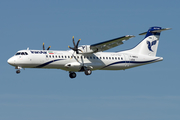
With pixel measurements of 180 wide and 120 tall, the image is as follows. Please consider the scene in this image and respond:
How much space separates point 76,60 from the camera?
38844 mm

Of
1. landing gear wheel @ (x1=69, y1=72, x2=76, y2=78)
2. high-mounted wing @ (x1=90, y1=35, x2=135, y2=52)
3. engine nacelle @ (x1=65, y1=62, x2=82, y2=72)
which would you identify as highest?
high-mounted wing @ (x1=90, y1=35, x2=135, y2=52)

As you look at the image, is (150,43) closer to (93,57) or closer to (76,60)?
(93,57)

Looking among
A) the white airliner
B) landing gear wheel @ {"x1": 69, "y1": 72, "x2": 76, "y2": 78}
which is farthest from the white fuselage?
landing gear wheel @ {"x1": 69, "y1": 72, "x2": 76, "y2": 78}

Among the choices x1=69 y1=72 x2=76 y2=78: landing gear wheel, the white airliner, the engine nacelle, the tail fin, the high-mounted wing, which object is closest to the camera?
the white airliner

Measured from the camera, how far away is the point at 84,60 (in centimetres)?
3934

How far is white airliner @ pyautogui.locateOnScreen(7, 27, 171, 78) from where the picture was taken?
36625 millimetres

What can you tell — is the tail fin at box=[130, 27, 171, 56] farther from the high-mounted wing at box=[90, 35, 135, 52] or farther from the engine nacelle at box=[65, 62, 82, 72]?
the engine nacelle at box=[65, 62, 82, 72]

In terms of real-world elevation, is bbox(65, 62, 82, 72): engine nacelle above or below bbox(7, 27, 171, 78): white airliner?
below

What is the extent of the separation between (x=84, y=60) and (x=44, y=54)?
4.57 m

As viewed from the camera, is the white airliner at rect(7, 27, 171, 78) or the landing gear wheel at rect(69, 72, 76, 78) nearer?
the white airliner at rect(7, 27, 171, 78)

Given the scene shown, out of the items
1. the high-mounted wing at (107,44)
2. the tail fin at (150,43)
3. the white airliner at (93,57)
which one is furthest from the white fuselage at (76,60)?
the high-mounted wing at (107,44)

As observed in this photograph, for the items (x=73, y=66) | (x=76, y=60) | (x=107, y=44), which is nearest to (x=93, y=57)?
(x=76, y=60)

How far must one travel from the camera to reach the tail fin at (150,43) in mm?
43281

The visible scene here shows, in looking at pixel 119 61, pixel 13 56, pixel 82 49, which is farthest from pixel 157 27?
pixel 13 56
